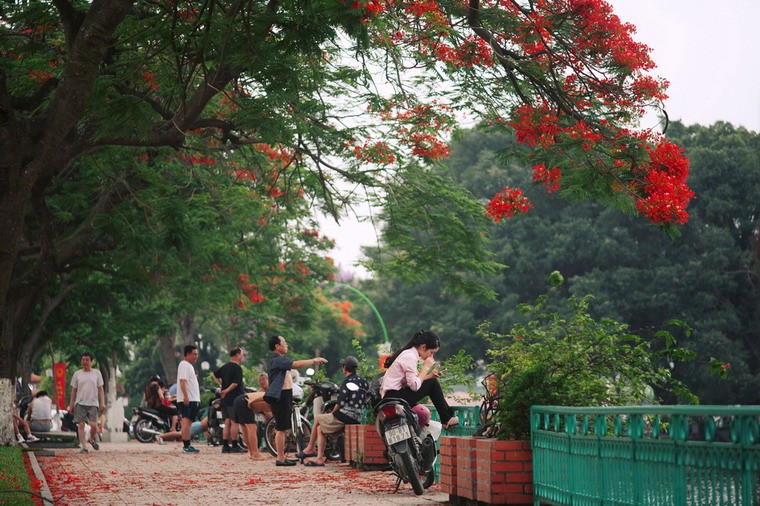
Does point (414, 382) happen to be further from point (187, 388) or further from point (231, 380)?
point (187, 388)

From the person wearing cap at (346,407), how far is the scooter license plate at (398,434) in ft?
18.8

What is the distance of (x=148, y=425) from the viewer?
30.7 metres

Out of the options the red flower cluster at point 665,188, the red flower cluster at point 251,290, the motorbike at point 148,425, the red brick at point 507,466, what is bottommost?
the red brick at point 507,466

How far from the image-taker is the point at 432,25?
45.3 feet

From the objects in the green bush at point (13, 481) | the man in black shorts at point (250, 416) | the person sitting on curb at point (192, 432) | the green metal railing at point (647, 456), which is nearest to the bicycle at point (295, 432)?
the man in black shorts at point (250, 416)

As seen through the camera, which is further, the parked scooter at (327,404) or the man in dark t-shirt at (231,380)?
the man in dark t-shirt at (231,380)

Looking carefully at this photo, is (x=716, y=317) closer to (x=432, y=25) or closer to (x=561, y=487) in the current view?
(x=432, y=25)

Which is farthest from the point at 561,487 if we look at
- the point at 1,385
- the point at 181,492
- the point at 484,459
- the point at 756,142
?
the point at 756,142

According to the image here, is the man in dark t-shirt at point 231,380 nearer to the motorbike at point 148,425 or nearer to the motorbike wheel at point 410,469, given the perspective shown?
the motorbike at point 148,425

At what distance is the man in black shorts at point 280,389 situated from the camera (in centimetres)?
1812

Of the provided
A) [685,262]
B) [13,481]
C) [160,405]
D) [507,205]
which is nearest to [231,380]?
[160,405]

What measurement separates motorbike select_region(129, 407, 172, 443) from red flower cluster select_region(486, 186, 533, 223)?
59.6 ft

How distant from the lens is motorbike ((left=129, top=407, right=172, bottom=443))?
30469mm

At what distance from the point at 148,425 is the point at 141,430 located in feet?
1.01
